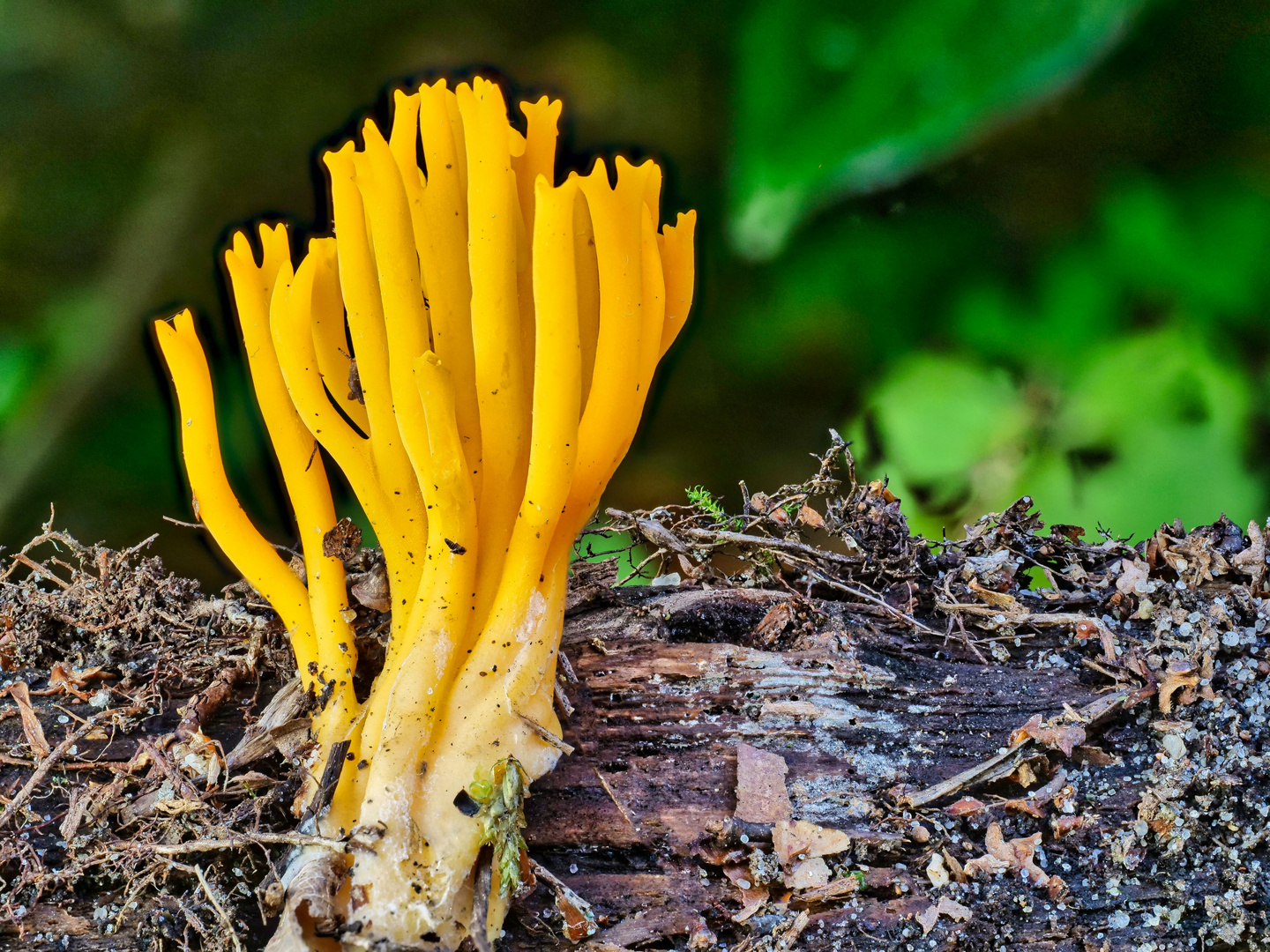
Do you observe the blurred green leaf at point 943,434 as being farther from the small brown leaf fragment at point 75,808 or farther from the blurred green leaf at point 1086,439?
the small brown leaf fragment at point 75,808

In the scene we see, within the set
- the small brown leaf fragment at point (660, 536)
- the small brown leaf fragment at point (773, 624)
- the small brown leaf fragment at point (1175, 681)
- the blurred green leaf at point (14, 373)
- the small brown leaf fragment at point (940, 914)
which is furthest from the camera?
the blurred green leaf at point (14, 373)

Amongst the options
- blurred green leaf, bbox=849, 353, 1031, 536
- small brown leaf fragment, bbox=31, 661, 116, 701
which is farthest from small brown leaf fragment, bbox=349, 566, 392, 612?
blurred green leaf, bbox=849, 353, 1031, 536

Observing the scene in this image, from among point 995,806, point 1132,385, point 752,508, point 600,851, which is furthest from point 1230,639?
point 1132,385

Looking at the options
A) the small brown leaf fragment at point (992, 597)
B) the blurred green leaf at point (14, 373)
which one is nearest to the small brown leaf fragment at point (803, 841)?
the small brown leaf fragment at point (992, 597)

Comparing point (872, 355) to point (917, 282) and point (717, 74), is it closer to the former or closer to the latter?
point (917, 282)

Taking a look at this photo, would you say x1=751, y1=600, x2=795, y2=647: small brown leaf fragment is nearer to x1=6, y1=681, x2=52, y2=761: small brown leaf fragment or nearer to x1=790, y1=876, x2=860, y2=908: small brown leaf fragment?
x1=790, y1=876, x2=860, y2=908: small brown leaf fragment

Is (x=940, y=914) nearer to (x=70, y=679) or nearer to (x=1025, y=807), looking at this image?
(x=1025, y=807)
